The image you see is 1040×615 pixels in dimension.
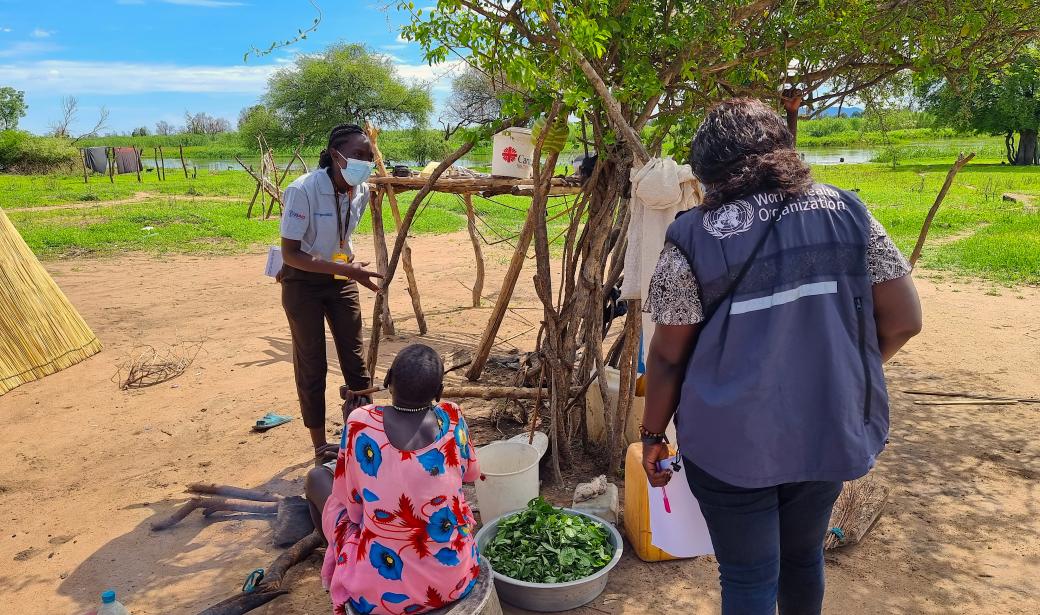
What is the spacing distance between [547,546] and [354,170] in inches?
74.7

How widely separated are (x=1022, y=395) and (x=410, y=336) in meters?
4.94

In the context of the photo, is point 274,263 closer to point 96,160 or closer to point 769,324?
point 769,324

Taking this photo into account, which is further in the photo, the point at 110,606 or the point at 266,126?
the point at 266,126

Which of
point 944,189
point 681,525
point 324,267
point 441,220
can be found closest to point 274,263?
Result: point 324,267

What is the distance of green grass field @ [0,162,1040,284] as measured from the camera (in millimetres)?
9646

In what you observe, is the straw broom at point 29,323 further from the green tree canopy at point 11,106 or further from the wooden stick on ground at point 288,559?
the green tree canopy at point 11,106

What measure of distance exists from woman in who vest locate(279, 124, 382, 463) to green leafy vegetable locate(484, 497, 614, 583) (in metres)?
1.29

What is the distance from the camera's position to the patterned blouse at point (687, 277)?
163cm

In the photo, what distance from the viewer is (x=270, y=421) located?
15.1 feet

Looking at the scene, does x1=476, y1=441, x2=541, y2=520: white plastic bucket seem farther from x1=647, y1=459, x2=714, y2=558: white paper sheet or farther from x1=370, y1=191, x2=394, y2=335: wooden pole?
x1=370, y1=191, x2=394, y2=335: wooden pole

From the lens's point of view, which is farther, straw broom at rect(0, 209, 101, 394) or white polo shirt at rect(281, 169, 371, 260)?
straw broom at rect(0, 209, 101, 394)

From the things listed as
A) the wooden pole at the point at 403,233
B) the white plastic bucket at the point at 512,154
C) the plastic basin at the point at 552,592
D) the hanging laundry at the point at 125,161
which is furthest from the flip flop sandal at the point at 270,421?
the hanging laundry at the point at 125,161

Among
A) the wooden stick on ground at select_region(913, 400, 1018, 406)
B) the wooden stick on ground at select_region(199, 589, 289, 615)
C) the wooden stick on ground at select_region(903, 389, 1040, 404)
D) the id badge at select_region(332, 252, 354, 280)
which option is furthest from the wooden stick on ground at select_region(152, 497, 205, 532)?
the wooden stick on ground at select_region(903, 389, 1040, 404)

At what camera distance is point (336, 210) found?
11.5 ft
